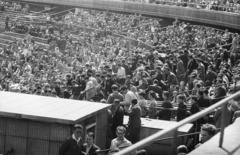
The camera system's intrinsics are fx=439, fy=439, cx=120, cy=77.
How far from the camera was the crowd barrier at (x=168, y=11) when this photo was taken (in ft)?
92.2

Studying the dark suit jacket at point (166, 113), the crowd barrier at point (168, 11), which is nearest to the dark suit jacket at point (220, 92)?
the dark suit jacket at point (166, 113)

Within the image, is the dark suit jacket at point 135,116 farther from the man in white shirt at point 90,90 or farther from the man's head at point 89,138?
the man in white shirt at point 90,90

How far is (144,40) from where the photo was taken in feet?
96.9

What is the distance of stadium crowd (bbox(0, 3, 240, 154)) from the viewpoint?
39.4ft

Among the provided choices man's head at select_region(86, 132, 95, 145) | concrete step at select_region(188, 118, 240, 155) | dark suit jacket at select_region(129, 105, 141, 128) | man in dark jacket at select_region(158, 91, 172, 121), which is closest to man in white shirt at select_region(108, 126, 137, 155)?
man's head at select_region(86, 132, 95, 145)

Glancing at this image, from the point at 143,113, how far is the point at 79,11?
3288cm

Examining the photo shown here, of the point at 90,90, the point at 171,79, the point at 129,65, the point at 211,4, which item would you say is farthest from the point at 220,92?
the point at 211,4

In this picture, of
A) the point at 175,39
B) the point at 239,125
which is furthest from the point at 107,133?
the point at 175,39

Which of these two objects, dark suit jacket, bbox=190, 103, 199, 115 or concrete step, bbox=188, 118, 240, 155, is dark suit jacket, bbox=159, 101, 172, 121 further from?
concrete step, bbox=188, 118, 240, 155

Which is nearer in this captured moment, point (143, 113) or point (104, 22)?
Result: point (143, 113)

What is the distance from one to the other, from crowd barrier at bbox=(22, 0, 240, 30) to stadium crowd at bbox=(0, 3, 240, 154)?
2.46ft

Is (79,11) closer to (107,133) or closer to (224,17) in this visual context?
(224,17)

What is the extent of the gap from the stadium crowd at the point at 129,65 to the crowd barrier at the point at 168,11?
2.46 ft

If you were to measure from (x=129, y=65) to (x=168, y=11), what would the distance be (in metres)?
17.5
